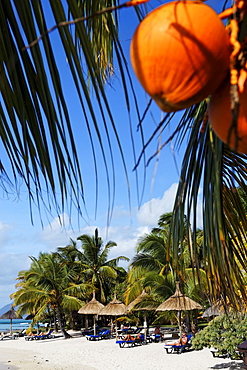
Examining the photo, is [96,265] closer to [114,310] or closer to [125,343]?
[114,310]

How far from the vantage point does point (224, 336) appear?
12789 millimetres

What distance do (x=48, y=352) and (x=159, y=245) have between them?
9.57 meters

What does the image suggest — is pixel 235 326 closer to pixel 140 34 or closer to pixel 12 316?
pixel 140 34

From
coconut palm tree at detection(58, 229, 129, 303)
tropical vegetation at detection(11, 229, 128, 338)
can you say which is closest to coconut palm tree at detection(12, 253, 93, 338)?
tropical vegetation at detection(11, 229, 128, 338)

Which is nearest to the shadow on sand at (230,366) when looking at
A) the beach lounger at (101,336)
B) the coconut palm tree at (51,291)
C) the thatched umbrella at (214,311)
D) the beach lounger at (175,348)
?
the thatched umbrella at (214,311)

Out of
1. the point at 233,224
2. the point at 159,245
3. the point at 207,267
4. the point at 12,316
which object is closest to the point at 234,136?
the point at 207,267

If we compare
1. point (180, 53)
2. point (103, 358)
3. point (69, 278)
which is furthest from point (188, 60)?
point (69, 278)

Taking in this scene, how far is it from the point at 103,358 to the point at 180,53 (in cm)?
2136

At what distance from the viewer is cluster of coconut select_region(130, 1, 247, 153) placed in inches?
22.3

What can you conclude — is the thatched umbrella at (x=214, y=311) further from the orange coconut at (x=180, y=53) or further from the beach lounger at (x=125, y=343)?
the beach lounger at (x=125, y=343)

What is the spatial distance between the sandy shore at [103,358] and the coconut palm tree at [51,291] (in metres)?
3.42

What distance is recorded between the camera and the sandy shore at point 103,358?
15.9 metres

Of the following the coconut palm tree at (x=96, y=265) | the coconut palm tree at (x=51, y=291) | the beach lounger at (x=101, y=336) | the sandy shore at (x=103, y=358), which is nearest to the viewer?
the sandy shore at (x=103, y=358)

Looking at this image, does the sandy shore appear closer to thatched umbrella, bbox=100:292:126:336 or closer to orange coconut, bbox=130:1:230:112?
thatched umbrella, bbox=100:292:126:336
